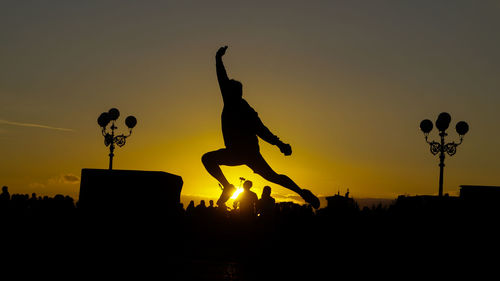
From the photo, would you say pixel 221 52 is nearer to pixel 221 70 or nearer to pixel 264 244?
pixel 221 70

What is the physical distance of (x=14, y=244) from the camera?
10297 mm

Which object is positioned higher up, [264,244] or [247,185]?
[247,185]

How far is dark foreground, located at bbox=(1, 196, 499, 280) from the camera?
8406mm

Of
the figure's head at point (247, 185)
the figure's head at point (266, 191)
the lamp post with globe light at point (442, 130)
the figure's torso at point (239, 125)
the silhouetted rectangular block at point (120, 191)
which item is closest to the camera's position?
the silhouetted rectangular block at point (120, 191)

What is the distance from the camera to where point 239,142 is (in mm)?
11789

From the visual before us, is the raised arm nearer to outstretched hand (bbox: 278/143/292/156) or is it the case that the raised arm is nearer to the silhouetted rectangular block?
outstretched hand (bbox: 278/143/292/156)

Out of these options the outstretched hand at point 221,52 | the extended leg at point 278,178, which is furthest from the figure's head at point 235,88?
the extended leg at point 278,178

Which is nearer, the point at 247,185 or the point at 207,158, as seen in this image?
the point at 207,158

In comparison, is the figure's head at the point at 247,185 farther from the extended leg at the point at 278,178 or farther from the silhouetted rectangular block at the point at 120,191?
the silhouetted rectangular block at the point at 120,191

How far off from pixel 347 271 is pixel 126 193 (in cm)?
368

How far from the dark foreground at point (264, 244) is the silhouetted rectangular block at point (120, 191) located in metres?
0.15

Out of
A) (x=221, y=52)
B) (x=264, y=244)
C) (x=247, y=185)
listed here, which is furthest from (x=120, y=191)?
(x=247, y=185)

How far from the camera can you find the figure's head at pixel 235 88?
11602 mm

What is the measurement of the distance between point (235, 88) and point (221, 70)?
13.7 inches
